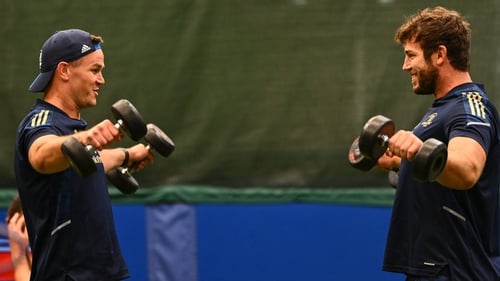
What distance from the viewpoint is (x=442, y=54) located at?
4266 millimetres

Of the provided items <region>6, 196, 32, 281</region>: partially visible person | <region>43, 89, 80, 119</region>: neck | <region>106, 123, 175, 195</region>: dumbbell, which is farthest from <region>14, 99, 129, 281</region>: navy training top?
<region>6, 196, 32, 281</region>: partially visible person

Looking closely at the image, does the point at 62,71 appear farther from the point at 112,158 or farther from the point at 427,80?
the point at 427,80

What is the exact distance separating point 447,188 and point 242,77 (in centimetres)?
215

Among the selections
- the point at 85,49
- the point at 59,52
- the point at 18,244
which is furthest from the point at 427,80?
the point at 18,244

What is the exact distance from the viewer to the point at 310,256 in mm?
5898

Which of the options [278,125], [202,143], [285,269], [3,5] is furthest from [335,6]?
[3,5]

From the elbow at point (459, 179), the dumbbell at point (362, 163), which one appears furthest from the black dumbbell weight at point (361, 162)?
the elbow at point (459, 179)

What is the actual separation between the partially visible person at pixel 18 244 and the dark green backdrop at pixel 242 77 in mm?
793

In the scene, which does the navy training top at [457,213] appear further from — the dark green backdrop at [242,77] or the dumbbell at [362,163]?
the dark green backdrop at [242,77]

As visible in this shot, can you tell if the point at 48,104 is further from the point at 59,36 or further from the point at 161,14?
the point at 161,14

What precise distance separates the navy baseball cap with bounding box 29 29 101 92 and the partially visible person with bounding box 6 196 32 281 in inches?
45.5

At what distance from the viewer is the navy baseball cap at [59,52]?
14.8 feet

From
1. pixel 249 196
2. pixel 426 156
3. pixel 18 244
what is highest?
pixel 249 196

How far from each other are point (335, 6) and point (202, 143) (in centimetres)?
Answer: 118
